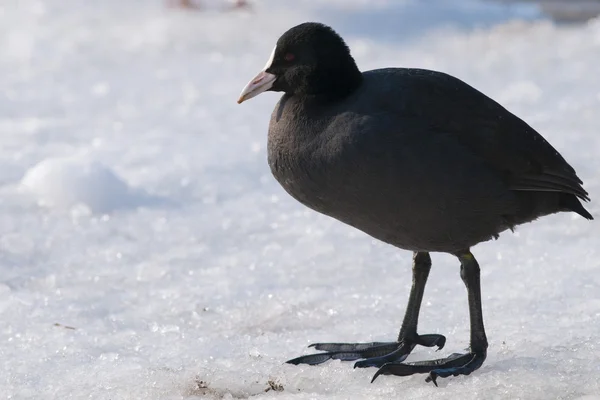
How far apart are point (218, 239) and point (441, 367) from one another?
2074 millimetres

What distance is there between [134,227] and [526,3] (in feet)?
24.4

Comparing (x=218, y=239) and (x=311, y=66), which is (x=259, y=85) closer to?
(x=311, y=66)

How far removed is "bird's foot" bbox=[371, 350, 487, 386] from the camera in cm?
358

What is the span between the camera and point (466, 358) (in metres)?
3.70

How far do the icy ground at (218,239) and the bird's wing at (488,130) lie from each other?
1.99ft

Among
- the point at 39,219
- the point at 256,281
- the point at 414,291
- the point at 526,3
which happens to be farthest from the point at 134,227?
the point at 526,3

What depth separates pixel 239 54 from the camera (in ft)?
29.2

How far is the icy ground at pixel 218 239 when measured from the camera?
3.70 metres

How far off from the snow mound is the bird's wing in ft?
8.69

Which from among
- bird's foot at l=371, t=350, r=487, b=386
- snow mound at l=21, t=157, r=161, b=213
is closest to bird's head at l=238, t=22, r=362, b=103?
bird's foot at l=371, t=350, r=487, b=386

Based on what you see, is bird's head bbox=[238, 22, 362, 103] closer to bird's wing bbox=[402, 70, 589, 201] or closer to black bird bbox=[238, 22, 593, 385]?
black bird bbox=[238, 22, 593, 385]

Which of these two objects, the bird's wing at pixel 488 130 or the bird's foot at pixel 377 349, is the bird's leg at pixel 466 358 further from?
the bird's wing at pixel 488 130

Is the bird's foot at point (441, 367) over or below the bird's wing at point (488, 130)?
below

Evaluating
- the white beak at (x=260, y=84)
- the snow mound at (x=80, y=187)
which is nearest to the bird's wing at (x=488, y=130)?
the white beak at (x=260, y=84)
